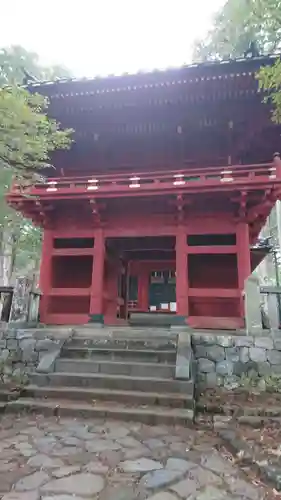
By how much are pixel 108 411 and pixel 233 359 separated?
2828mm

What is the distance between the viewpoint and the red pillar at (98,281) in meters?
9.06

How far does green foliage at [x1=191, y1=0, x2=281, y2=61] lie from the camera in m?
4.46

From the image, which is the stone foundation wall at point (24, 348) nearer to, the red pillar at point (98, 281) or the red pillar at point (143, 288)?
the red pillar at point (98, 281)

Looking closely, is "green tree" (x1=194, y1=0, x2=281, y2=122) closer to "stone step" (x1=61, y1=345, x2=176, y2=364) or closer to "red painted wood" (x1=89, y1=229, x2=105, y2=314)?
"stone step" (x1=61, y1=345, x2=176, y2=364)

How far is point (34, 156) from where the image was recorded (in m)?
4.73

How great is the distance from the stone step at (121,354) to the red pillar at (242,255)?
3.30 meters

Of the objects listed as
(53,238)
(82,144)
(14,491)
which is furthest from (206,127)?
(14,491)

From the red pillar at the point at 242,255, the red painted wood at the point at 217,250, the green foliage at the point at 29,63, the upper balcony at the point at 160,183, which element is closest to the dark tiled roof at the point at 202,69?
the upper balcony at the point at 160,183

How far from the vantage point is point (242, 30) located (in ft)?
36.6

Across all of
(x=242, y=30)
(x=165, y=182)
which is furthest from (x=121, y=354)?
(x=242, y=30)

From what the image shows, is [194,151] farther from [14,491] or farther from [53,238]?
[14,491]

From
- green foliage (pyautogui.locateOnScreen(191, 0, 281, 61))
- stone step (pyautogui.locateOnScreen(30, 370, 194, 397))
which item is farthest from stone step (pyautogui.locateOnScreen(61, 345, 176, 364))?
green foliage (pyautogui.locateOnScreen(191, 0, 281, 61))

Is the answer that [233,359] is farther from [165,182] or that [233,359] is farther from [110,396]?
[165,182]

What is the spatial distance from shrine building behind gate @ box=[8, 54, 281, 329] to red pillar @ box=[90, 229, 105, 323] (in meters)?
0.03
